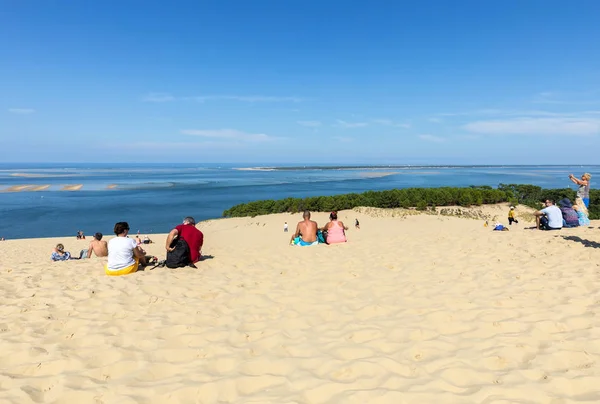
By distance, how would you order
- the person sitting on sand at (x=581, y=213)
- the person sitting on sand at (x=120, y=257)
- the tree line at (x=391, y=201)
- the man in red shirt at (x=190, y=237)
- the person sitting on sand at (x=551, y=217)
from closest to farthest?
the person sitting on sand at (x=120, y=257), the man in red shirt at (x=190, y=237), the person sitting on sand at (x=551, y=217), the person sitting on sand at (x=581, y=213), the tree line at (x=391, y=201)

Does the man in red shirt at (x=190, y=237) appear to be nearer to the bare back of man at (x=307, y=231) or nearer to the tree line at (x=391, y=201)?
the bare back of man at (x=307, y=231)

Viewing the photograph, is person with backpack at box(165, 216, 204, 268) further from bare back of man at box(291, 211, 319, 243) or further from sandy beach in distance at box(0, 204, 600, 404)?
bare back of man at box(291, 211, 319, 243)

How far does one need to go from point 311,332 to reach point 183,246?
4327mm

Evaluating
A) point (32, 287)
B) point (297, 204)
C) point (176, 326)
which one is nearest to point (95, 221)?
point (297, 204)

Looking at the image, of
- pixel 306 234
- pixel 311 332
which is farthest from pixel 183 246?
pixel 311 332

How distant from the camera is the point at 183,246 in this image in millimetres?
7832

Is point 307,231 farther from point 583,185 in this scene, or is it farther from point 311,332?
point 583,185

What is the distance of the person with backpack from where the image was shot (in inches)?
305

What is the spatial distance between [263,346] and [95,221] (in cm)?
3541

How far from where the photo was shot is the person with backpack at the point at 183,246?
775 cm

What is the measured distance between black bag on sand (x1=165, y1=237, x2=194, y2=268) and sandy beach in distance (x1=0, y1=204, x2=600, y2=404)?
369 millimetres

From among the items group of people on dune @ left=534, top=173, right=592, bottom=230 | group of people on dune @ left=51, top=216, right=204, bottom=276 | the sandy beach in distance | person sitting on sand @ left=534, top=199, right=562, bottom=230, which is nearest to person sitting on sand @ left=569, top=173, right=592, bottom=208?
group of people on dune @ left=534, top=173, right=592, bottom=230

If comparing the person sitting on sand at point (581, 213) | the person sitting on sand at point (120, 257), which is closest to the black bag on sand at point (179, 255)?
the person sitting on sand at point (120, 257)

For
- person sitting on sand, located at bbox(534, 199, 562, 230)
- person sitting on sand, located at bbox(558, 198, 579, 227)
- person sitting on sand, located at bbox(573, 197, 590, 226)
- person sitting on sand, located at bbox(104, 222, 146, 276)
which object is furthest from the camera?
person sitting on sand, located at bbox(573, 197, 590, 226)
